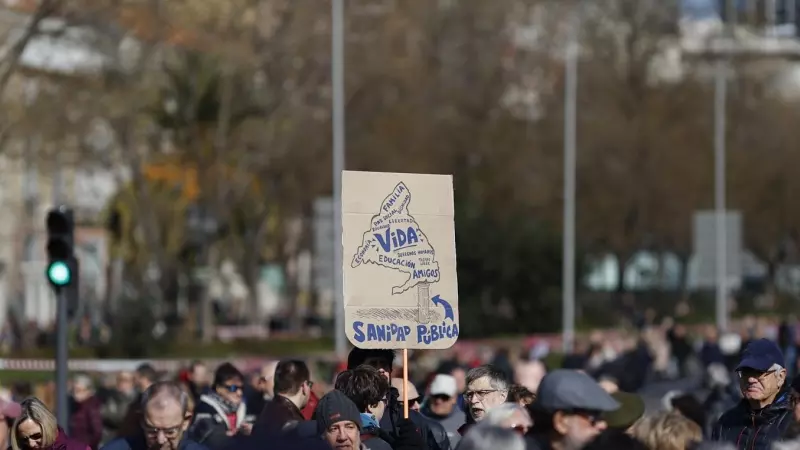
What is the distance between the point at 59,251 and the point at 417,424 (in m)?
7.00

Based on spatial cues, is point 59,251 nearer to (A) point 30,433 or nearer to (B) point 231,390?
(B) point 231,390

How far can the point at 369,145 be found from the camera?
185ft

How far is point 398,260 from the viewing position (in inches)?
373

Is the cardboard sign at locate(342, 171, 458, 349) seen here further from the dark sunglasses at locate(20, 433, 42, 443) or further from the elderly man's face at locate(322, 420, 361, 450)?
→ the dark sunglasses at locate(20, 433, 42, 443)

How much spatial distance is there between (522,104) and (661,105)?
639 centimetres

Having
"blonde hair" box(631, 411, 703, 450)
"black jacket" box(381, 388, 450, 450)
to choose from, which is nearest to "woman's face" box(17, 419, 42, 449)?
"black jacket" box(381, 388, 450, 450)

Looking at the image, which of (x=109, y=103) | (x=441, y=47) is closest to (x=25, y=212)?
(x=441, y=47)

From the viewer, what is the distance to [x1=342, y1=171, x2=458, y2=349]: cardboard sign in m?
9.34

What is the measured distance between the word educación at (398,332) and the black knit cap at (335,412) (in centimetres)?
153

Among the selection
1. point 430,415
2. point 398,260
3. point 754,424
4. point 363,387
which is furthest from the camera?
point 430,415

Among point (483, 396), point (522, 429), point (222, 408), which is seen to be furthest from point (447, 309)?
point (522, 429)

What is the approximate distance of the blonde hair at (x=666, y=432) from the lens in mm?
6645

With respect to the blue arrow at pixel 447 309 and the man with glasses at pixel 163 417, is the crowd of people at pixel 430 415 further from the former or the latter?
the blue arrow at pixel 447 309

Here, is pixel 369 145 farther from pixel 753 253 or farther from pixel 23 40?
pixel 753 253
